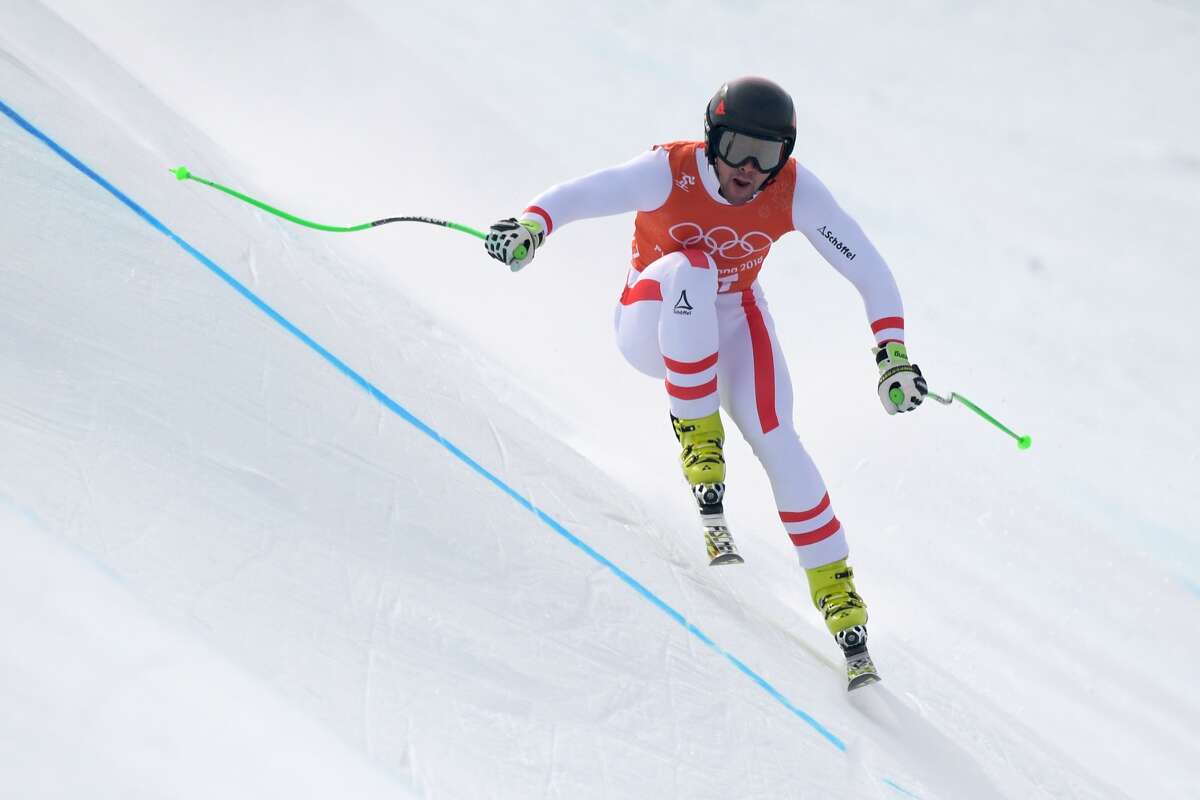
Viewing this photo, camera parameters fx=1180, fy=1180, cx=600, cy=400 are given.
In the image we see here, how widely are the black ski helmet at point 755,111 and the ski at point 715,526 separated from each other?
86 cm

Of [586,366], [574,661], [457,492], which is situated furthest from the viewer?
[586,366]

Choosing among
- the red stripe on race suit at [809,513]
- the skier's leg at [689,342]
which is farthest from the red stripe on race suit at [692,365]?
the red stripe on race suit at [809,513]

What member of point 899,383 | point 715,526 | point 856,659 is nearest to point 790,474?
point 715,526

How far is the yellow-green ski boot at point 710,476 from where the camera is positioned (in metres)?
3.04

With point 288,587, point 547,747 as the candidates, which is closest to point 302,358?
point 288,587

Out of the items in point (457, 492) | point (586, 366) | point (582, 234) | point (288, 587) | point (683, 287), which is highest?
point (582, 234)

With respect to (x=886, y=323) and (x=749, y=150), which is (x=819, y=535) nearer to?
(x=886, y=323)

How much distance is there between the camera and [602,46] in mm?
8719

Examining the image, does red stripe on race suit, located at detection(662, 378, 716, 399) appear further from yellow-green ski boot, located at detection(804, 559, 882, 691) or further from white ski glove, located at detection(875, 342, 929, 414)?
yellow-green ski boot, located at detection(804, 559, 882, 691)

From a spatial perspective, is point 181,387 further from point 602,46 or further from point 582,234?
point 602,46

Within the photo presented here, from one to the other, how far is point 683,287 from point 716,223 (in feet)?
0.87

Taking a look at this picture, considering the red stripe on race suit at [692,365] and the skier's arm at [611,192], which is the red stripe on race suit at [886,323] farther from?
the skier's arm at [611,192]

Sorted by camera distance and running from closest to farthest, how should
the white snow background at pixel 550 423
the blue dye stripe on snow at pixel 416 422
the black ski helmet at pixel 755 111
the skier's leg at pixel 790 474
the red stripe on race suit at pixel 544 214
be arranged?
the white snow background at pixel 550 423, the blue dye stripe on snow at pixel 416 422, the black ski helmet at pixel 755 111, the skier's leg at pixel 790 474, the red stripe on race suit at pixel 544 214

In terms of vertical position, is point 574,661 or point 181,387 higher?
point 181,387
